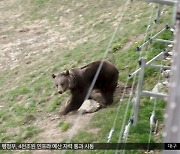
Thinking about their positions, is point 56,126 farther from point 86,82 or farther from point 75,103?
point 86,82

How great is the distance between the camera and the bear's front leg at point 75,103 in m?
7.13

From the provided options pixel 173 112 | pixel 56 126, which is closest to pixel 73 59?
pixel 56 126

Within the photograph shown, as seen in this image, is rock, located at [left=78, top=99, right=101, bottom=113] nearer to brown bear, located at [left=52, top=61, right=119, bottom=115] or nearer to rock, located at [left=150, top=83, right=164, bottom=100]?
brown bear, located at [left=52, top=61, right=119, bottom=115]

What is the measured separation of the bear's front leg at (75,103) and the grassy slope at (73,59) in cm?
49

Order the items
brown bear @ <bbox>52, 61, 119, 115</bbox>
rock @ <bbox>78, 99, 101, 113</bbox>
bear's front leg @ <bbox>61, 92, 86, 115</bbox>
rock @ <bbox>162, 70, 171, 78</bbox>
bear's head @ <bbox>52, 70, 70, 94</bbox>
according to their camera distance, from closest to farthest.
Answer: rock @ <bbox>162, 70, 171, 78</bbox> → rock @ <bbox>78, 99, 101, 113</bbox> → brown bear @ <bbox>52, 61, 119, 115</bbox> → bear's front leg @ <bbox>61, 92, 86, 115</bbox> → bear's head @ <bbox>52, 70, 70, 94</bbox>

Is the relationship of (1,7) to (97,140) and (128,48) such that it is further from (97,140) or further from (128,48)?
(97,140)

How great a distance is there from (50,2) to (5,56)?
4.49 m

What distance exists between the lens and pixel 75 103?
715 cm

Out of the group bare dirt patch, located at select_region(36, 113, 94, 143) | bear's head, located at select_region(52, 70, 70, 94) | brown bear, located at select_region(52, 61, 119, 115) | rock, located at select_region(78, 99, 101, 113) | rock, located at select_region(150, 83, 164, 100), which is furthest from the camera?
bear's head, located at select_region(52, 70, 70, 94)

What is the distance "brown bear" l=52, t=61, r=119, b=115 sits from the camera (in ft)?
22.9

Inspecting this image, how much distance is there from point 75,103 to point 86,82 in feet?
1.45

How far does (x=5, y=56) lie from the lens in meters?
12.1

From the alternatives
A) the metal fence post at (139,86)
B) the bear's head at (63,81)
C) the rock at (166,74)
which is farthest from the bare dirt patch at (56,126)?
the rock at (166,74)
